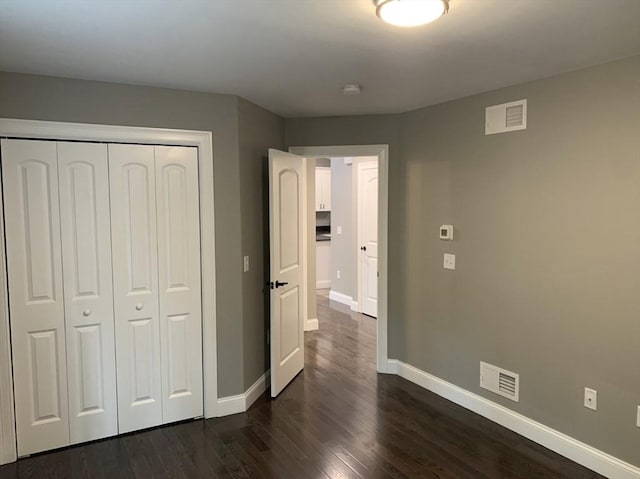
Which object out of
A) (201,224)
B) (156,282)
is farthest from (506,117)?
(156,282)

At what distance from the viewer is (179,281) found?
128 inches

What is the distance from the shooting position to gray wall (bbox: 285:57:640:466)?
2.56m

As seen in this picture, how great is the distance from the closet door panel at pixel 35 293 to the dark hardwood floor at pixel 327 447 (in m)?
0.23

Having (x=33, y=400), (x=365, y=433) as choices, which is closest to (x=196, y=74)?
(x=33, y=400)

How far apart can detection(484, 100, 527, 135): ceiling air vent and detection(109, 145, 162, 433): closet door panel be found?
7.76ft

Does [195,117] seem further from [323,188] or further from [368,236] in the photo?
[323,188]

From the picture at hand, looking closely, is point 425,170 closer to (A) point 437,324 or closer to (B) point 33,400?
(A) point 437,324

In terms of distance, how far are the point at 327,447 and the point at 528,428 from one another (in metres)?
1.37

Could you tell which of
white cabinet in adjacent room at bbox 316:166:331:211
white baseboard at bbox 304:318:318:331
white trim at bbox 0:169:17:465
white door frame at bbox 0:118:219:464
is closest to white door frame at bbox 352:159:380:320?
white baseboard at bbox 304:318:318:331

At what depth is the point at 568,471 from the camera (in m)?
2.70

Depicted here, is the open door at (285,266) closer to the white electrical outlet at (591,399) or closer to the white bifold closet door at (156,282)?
the white bifold closet door at (156,282)

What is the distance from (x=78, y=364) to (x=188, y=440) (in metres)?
0.88

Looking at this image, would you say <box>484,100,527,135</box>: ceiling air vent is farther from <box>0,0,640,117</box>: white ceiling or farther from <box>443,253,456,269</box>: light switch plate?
<box>443,253,456,269</box>: light switch plate

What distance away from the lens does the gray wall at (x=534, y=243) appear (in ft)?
8.39
